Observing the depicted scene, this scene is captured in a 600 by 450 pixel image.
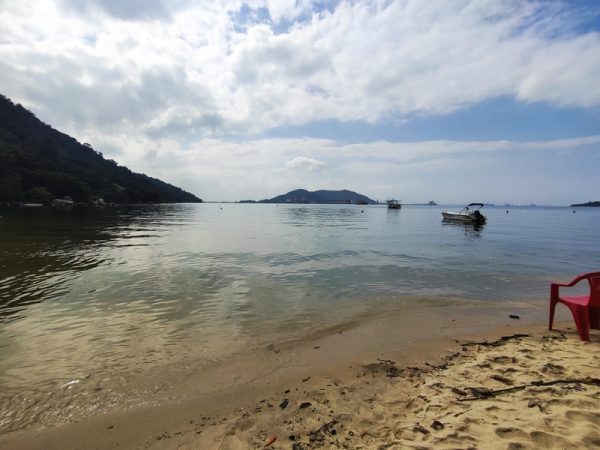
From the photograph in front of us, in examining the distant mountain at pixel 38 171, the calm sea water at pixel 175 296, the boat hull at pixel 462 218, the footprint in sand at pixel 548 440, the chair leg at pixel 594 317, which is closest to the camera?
the footprint in sand at pixel 548 440

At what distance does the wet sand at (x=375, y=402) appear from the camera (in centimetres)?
433

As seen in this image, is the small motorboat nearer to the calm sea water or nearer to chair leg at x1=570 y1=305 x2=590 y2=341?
Result: the calm sea water

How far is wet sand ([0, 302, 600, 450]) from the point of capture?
4332 millimetres

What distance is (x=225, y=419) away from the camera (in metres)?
5.16

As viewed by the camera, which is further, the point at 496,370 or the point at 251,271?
the point at 251,271

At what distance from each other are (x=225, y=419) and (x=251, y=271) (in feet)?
42.2

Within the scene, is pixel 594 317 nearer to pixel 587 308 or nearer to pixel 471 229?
pixel 587 308

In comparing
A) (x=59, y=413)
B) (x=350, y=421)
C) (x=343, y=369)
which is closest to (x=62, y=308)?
(x=59, y=413)

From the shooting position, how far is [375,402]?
5.40 meters

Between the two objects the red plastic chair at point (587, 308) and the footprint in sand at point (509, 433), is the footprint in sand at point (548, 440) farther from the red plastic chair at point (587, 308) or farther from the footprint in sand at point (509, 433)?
the red plastic chair at point (587, 308)

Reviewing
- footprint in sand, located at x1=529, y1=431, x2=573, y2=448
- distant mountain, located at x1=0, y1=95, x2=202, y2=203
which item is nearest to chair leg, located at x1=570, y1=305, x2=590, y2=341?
footprint in sand, located at x1=529, y1=431, x2=573, y2=448

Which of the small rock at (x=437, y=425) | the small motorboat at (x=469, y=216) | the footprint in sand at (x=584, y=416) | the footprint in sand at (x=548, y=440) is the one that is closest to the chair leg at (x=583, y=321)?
the footprint in sand at (x=584, y=416)

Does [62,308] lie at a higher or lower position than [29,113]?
lower

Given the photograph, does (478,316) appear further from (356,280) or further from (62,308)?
(62,308)
